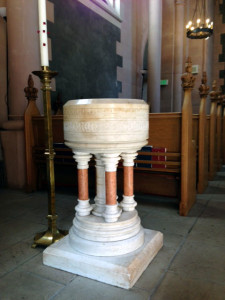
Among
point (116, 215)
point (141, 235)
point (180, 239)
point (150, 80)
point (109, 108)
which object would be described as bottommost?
point (180, 239)

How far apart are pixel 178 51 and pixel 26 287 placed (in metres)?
8.60

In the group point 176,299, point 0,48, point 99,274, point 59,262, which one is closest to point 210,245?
point 176,299

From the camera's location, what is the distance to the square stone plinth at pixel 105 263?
5.11 feet

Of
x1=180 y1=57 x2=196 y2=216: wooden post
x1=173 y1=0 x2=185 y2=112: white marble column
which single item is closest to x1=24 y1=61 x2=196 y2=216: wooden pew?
x1=180 y1=57 x2=196 y2=216: wooden post

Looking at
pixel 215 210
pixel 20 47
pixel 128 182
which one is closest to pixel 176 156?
pixel 215 210

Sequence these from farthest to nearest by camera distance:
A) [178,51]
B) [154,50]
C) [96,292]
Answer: [178,51]
[154,50]
[96,292]

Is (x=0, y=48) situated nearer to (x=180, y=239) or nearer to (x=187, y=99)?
(x=187, y=99)

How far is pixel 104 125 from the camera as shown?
1618 millimetres

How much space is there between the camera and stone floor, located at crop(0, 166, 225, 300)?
150 cm

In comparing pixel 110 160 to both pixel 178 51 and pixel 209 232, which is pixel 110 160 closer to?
pixel 209 232

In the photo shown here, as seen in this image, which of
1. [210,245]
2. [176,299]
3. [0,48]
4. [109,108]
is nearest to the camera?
[176,299]

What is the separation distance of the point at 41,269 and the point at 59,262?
119 millimetres

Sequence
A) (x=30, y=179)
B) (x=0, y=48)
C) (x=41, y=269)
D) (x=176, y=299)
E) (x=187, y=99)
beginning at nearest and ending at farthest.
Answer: (x=176, y=299)
(x=41, y=269)
(x=187, y=99)
(x=30, y=179)
(x=0, y=48)

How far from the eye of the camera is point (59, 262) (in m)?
1.74
